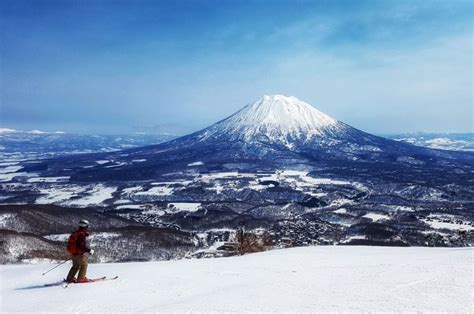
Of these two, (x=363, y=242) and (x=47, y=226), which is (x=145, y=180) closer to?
(x=47, y=226)

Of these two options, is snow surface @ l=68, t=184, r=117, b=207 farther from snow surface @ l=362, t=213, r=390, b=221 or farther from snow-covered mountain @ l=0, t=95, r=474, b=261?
snow surface @ l=362, t=213, r=390, b=221

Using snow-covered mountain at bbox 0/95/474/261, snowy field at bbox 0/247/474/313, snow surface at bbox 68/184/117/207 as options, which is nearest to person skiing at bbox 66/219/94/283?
snowy field at bbox 0/247/474/313

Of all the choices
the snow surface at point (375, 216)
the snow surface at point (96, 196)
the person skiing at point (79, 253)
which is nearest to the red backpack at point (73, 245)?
the person skiing at point (79, 253)

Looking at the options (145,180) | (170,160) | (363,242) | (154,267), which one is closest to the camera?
(154,267)

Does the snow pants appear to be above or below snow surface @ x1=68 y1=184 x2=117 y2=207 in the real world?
above

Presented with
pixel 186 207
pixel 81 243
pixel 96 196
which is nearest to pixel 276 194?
pixel 186 207

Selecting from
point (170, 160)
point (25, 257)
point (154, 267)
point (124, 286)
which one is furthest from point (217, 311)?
point (170, 160)

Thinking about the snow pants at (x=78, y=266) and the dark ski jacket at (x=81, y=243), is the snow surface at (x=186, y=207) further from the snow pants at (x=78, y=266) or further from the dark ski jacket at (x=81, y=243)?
the snow pants at (x=78, y=266)
